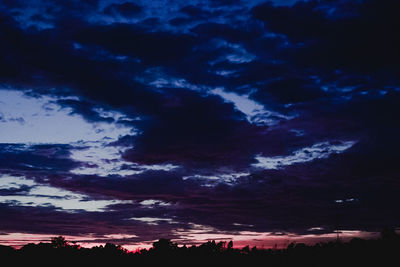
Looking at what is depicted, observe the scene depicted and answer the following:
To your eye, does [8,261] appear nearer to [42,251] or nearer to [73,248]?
[42,251]

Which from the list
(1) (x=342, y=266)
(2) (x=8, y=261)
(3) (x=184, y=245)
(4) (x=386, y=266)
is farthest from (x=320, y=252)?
(2) (x=8, y=261)

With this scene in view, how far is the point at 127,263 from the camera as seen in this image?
54.9ft

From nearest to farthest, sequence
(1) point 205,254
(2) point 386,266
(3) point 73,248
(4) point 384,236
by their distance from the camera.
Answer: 1. (2) point 386,266
2. (4) point 384,236
3. (1) point 205,254
4. (3) point 73,248

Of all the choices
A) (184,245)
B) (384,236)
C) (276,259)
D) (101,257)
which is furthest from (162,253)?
(384,236)

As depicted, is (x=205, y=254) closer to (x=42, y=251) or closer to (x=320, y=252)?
(x=320, y=252)

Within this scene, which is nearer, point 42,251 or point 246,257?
point 246,257

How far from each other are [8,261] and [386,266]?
16097 millimetres

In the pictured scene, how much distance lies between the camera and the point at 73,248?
19.7m

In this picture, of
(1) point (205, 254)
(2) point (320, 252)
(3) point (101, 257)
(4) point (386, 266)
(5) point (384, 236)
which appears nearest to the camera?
(4) point (386, 266)

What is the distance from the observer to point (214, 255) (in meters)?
16.1

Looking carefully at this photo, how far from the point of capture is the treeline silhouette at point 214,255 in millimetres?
12492

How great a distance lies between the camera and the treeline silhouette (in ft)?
41.0

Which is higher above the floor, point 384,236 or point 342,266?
point 384,236

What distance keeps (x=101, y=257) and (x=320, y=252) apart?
1003 cm
